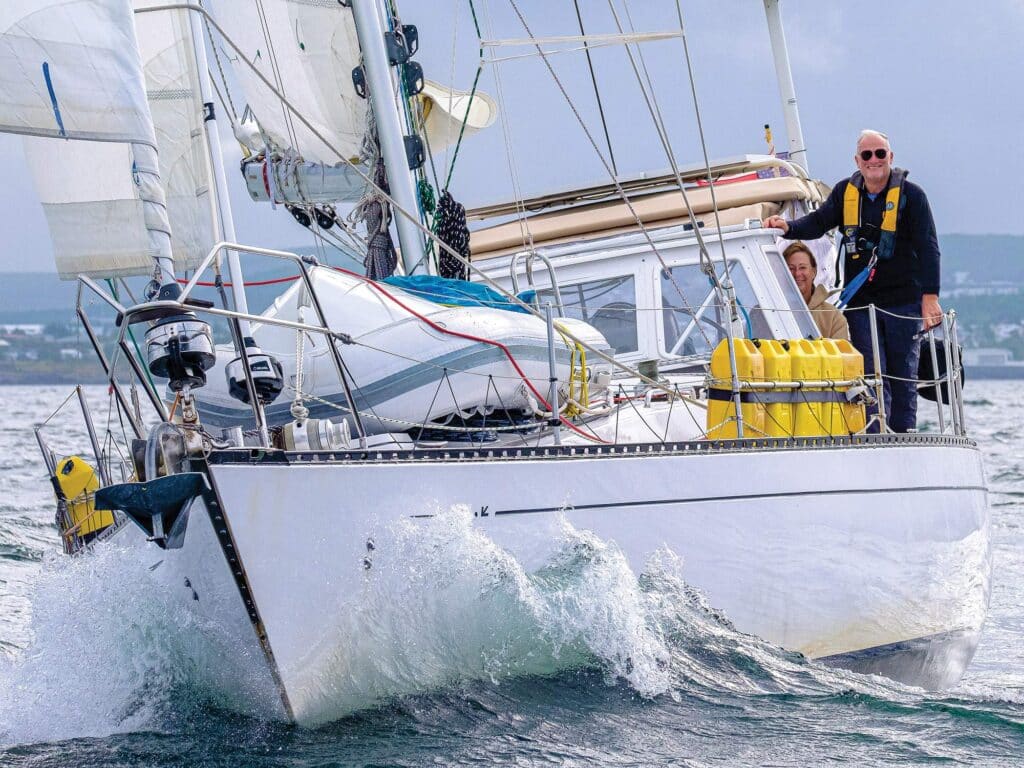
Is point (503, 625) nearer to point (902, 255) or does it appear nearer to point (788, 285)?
point (902, 255)

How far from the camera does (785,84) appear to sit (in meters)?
11.9

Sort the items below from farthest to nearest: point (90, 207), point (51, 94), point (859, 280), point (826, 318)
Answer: point (826, 318), point (859, 280), point (90, 207), point (51, 94)

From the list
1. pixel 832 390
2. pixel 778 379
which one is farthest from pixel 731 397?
pixel 832 390

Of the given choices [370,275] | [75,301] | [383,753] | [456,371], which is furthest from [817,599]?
[75,301]

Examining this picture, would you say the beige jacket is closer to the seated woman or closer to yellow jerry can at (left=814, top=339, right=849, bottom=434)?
the seated woman

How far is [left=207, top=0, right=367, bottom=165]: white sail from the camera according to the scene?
7590 millimetres

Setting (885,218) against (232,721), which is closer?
(232,721)

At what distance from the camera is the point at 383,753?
455 centimetres

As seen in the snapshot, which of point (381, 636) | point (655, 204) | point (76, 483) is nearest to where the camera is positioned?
point (381, 636)

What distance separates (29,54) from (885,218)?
4432 mm

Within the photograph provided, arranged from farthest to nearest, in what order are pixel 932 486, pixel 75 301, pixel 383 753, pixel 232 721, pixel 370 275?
pixel 370 275
pixel 932 486
pixel 75 301
pixel 232 721
pixel 383 753

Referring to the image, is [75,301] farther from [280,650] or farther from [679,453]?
[679,453]

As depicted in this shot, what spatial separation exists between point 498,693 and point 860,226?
3590 mm

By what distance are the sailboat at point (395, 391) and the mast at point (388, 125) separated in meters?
0.02
